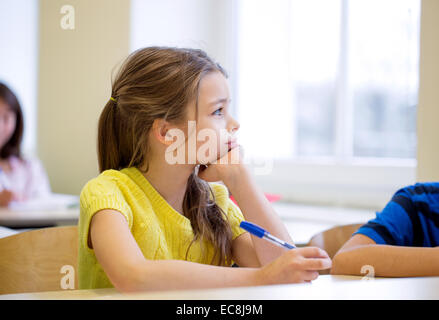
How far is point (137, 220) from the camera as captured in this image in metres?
1.01

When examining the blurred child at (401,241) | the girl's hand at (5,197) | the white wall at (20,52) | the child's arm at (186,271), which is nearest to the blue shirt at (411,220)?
the blurred child at (401,241)

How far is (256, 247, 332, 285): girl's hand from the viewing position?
2.48 ft

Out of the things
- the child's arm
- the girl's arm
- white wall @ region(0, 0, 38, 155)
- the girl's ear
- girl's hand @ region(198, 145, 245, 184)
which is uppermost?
white wall @ region(0, 0, 38, 155)

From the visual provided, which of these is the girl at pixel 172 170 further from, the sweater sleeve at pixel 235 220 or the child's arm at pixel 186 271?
the child's arm at pixel 186 271

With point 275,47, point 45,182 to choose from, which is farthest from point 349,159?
point 45,182

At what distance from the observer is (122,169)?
3.73 ft

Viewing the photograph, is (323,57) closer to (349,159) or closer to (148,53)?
(349,159)

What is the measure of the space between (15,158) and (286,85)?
5.33 ft

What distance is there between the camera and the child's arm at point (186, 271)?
2.52 feet

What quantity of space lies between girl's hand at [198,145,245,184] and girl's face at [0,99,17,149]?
1.99 meters

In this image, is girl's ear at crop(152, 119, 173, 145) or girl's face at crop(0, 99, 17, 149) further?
girl's face at crop(0, 99, 17, 149)

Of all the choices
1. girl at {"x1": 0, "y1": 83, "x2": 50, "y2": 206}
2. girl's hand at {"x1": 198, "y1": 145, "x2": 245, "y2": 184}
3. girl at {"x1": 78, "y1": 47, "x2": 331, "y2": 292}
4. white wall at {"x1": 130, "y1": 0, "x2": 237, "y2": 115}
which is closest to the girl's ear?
girl at {"x1": 78, "y1": 47, "x2": 331, "y2": 292}

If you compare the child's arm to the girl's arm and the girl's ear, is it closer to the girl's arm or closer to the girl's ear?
→ the girl's arm

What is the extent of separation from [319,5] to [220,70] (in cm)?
154
